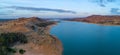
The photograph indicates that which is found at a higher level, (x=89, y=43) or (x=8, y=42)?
(x=8, y=42)

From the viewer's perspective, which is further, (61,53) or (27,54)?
(61,53)

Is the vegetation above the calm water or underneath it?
above

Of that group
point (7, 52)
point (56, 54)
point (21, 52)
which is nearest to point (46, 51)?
point (56, 54)

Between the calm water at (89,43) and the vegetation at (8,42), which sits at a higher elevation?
the vegetation at (8,42)

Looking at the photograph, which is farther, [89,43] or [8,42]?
[89,43]

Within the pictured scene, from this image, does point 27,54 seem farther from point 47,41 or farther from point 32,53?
point 47,41

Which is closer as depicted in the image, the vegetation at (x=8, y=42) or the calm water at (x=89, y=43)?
the vegetation at (x=8, y=42)

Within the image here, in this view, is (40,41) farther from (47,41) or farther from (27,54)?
(27,54)

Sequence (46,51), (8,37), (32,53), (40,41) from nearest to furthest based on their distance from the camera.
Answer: (32,53) → (46,51) → (8,37) → (40,41)

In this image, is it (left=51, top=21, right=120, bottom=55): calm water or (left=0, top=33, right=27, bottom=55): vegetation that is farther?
(left=51, top=21, right=120, bottom=55): calm water

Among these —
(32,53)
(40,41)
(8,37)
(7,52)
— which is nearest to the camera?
(7,52)
